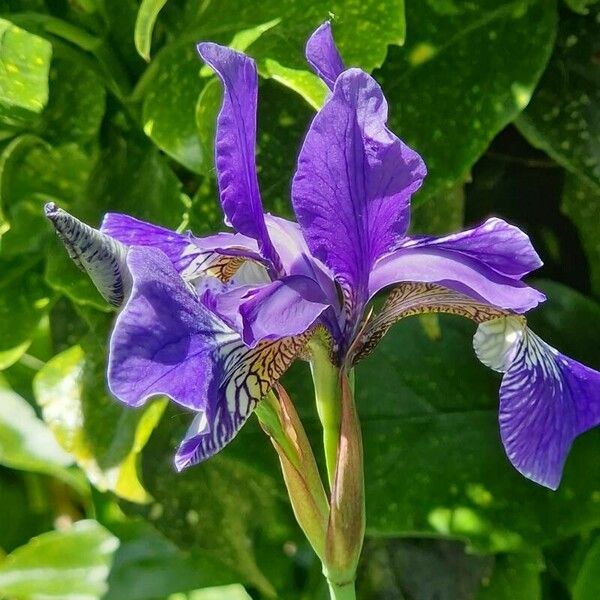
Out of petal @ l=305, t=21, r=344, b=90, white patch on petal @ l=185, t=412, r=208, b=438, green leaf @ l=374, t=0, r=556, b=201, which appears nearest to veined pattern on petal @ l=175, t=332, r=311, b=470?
white patch on petal @ l=185, t=412, r=208, b=438

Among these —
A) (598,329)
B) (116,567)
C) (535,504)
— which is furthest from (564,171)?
(116,567)

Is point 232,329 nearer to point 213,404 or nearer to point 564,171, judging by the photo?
point 213,404

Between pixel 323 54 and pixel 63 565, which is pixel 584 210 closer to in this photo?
pixel 323 54

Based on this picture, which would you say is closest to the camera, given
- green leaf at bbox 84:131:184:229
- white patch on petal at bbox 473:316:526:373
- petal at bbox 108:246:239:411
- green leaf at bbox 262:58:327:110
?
petal at bbox 108:246:239:411

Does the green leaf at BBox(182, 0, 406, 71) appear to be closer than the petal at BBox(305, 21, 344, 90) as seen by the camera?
No

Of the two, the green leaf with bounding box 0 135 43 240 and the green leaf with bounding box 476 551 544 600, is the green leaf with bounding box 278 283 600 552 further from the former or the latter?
the green leaf with bounding box 0 135 43 240
